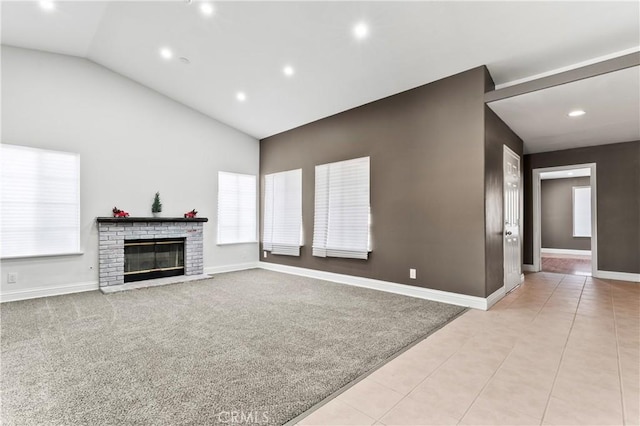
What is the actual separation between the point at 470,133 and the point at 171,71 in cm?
453

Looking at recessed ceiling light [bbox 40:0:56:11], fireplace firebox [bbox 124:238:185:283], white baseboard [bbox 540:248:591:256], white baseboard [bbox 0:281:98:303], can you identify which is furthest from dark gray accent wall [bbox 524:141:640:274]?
white baseboard [bbox 0:281:98:303]

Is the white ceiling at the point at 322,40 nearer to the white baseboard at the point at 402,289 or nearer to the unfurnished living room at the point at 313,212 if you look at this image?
the unfurnished living room at the point at 313,212

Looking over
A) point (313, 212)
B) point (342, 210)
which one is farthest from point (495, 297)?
point (313, 212)

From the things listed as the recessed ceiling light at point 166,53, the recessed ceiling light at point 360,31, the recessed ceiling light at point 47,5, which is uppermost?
the recessed ceiling light at point 47,5

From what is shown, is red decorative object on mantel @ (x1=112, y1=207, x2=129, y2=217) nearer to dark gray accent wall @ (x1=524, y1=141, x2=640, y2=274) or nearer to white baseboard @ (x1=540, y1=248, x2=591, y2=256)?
dark gray accent wall @ (x1=524, y1=141, x2=640, y2=274)

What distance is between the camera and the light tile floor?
1710 millimetres

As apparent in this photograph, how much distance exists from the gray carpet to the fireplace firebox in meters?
0.82

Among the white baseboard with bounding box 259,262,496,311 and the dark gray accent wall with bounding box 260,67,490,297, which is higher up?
the dark gray accent wall with bounding box 260,67,490,297

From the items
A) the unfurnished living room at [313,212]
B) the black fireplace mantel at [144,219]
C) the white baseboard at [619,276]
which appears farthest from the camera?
the white baseboard at [619,276]

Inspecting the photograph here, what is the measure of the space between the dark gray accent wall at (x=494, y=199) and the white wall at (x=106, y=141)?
4.85 meters

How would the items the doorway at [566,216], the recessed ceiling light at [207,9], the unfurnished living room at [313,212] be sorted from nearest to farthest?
the unfurnished living room at [313,212]
the recessed ceiling light at [207,9]
the doorway at [566,216]

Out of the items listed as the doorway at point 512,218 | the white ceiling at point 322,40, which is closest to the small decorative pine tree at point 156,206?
the white ceiling at point 322,40

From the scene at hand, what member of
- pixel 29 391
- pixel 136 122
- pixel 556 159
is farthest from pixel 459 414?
pixel 556 159

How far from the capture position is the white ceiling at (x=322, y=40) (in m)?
3.00
